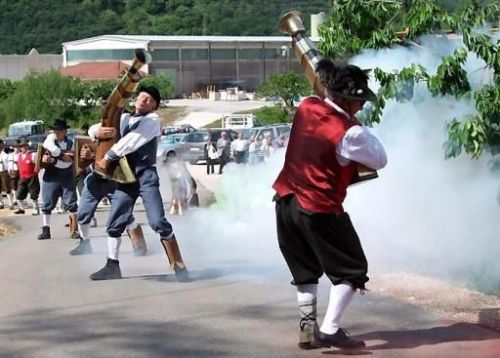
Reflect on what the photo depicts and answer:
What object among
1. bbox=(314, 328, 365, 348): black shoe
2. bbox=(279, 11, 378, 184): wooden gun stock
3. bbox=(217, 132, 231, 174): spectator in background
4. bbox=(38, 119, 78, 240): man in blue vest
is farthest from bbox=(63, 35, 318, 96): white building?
bbox=(314, 328, 365, 348): black shoe


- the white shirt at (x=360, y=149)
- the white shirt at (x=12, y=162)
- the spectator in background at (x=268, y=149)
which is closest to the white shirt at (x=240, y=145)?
the spectator in background at (x=268, y=149)

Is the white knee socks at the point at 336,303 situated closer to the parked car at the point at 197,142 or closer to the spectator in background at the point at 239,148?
the spectator in background at the point at 239,148

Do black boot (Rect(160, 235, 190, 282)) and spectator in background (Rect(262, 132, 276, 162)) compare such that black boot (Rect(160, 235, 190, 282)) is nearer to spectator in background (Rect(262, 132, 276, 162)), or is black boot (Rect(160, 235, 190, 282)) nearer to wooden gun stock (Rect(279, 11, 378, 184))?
wooden gun stock (Rect(279, 11, 378, 184))

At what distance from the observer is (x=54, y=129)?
13.6 meters

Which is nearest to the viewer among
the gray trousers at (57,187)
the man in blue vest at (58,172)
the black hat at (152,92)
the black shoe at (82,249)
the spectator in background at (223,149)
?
the black hat at (152,92)

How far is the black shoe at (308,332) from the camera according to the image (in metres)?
6.39

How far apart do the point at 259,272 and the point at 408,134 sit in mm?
2055

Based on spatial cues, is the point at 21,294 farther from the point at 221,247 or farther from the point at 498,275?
the point at 498,275

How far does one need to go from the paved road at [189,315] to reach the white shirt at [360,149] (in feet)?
4.15

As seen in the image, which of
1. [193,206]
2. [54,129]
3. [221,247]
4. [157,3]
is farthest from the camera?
[157,3]

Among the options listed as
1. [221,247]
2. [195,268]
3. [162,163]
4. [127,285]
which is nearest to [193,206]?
[162,163]

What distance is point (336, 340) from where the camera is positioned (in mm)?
6281

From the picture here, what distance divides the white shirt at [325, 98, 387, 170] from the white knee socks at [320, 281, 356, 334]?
2.62 feet

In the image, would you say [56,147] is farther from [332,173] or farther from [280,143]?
[332,173]
